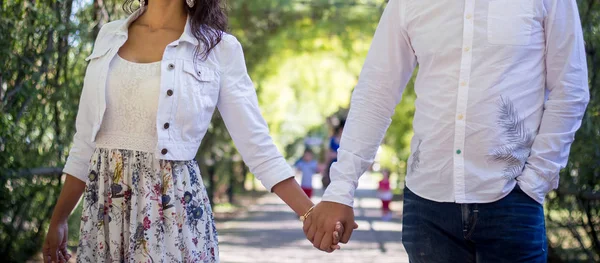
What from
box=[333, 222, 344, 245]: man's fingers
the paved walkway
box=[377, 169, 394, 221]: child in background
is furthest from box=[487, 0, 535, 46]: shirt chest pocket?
box=[377, 169, 394, 221]: child in background

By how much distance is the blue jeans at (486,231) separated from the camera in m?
3.12

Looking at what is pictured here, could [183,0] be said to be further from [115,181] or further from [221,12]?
[115,181]

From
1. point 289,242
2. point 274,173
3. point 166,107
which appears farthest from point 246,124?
point 289,242

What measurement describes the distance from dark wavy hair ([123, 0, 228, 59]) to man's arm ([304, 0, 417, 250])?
0.62m

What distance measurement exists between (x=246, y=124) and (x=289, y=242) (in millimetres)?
9626

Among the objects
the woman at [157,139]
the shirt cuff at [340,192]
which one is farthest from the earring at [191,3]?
the shirt cuff at [340,192]

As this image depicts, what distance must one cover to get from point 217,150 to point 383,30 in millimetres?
15661

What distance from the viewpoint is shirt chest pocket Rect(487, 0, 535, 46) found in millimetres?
3227

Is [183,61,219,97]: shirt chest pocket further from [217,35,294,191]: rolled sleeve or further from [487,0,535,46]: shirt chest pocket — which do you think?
[487,0,535,46]: shirt chest pocket

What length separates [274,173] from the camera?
3795 millimetres

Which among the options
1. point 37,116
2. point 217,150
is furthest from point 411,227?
point 217,150

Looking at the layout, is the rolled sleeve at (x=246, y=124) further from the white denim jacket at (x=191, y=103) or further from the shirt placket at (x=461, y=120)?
the shirt placket at (x=461, y=120)

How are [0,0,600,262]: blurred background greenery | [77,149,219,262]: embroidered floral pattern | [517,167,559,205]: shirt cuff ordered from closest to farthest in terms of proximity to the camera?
[517,167,559,205]: shirt cuff
[77,149,219,262]: embroidered floral pattern
[0,0,600,262]: blurred background greenery

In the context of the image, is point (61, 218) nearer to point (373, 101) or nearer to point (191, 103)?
point (191, 103)
